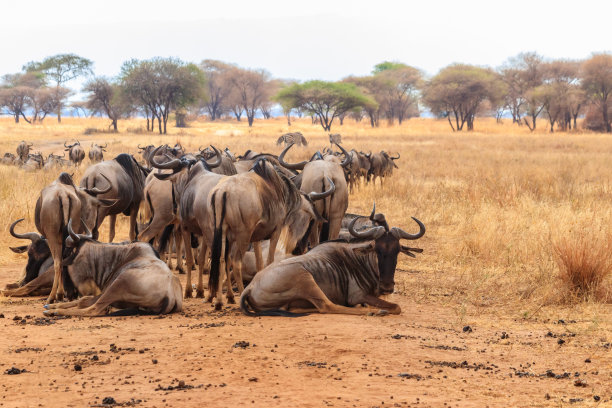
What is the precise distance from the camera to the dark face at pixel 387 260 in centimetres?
671

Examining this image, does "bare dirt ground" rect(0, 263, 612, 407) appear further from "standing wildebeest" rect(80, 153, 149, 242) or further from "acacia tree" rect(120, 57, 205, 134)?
"acacia tree" rect(120, 57, 205, 134)

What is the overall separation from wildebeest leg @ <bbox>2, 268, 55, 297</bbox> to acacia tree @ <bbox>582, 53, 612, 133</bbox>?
167 ft

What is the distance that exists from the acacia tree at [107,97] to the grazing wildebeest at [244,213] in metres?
48.9

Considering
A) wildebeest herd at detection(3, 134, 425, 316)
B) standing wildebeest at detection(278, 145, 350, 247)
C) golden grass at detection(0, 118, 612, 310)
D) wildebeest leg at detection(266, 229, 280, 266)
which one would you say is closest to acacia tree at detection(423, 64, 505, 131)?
golden grass at detection(0, 118, 612, 310)

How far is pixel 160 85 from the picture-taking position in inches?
2125

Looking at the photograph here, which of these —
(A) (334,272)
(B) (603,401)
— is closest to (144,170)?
(A) (334,272)

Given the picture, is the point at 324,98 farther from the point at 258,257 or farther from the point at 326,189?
the point at 258,257

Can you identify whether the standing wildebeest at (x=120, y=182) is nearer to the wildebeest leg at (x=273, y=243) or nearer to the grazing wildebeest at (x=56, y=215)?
the grazing wildebeest at (x=56, y=215)

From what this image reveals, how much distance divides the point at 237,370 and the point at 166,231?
428 cm

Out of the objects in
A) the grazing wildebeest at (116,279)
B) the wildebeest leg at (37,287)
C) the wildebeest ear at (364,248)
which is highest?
the wildebeest ear at (364,248)

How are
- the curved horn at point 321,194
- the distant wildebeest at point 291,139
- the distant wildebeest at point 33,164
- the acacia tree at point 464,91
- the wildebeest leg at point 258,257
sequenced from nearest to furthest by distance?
the wildebeest leg at point 258,257
the curved horn at point 321,194
the distant wildebeest at point 33,164
the distant wildebeest at point 291,139
the acacia tree at point 464,91

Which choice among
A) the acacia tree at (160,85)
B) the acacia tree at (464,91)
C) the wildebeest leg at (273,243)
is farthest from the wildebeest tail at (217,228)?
the acacia tree at (464,91)

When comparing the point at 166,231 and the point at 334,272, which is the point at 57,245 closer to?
the point at 166,231

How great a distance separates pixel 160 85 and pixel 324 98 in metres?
11.8
